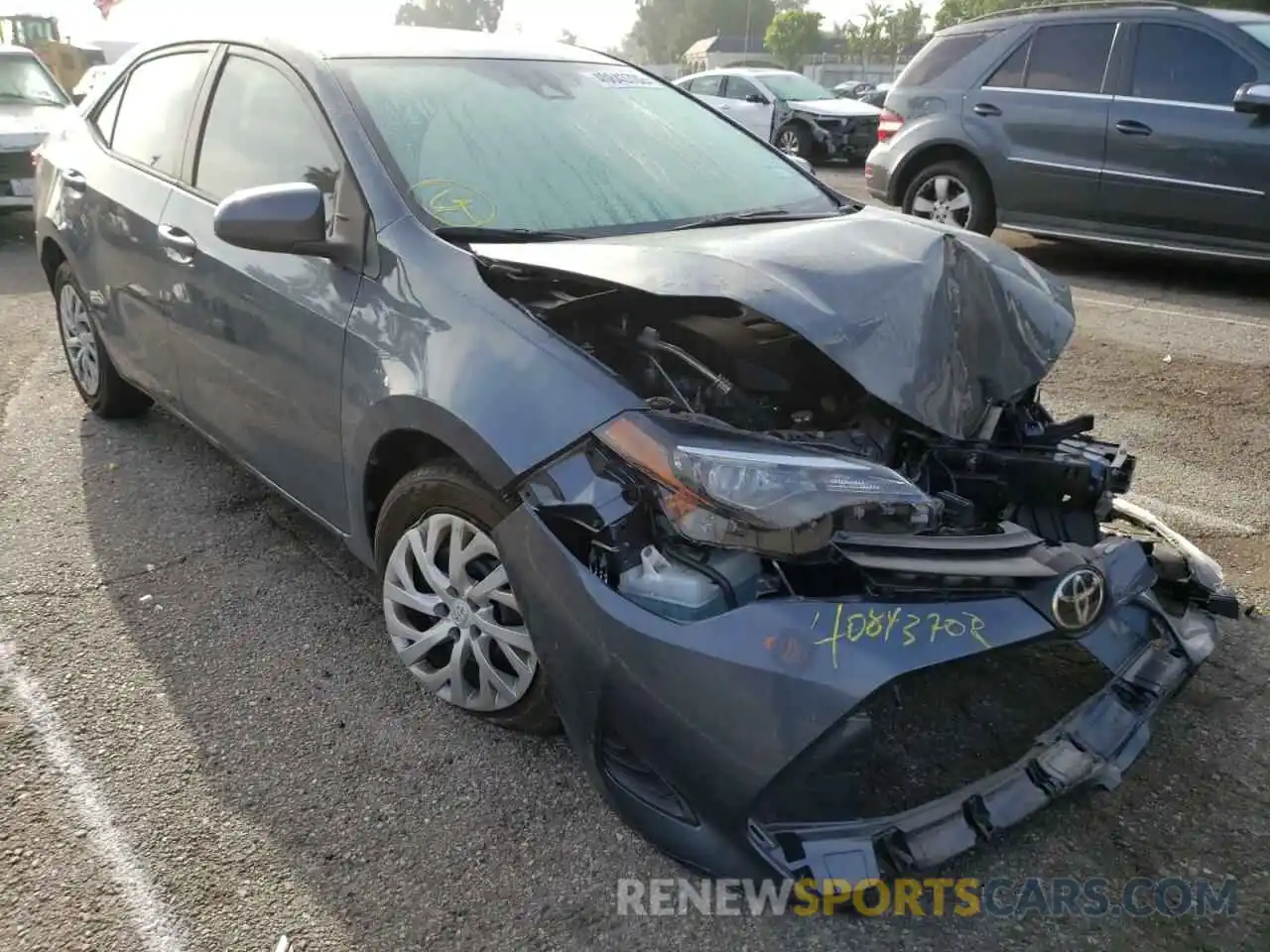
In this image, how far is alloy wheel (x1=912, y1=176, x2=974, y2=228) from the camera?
8312mm

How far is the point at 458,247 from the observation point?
2592 mm

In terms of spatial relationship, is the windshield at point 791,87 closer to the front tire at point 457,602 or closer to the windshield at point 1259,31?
the windshield at point 1259,31

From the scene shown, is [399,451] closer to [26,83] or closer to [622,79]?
[622,79]

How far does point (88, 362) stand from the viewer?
4734 millimetres

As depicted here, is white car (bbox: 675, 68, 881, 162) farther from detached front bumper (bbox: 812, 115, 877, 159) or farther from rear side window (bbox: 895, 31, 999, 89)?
rear side window (bbox: 895, 31, 999, 89)

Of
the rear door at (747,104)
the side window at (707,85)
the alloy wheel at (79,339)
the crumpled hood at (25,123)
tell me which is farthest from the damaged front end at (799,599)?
the side window at (707,85)

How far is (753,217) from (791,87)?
1575cm

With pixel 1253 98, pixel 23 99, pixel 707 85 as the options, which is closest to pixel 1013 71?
pixel 1253 98

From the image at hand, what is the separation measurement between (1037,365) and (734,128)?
5.44 ft

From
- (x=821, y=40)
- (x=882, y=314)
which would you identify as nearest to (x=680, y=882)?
(x=882, y=314)

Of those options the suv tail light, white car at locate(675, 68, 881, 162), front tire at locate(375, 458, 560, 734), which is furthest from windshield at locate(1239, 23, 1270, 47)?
white car at locate(675, 68, 881, 162)

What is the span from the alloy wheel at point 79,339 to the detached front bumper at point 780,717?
10.8 feet

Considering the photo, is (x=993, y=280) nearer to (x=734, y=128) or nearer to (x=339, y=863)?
(x=734, y=128)

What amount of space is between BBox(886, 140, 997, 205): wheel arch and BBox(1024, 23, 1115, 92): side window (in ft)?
2.11
